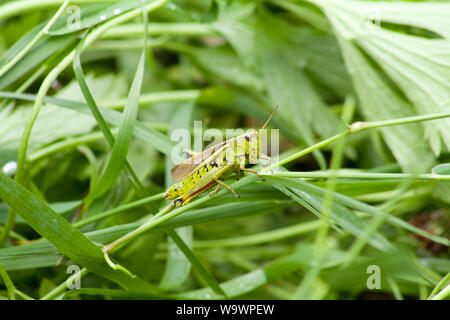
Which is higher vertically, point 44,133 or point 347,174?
point 44,133

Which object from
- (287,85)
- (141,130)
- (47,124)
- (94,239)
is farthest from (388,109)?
(47,124)

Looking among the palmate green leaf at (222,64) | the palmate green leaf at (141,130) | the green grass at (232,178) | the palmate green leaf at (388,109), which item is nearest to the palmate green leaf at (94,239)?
the green grass at (232,178)

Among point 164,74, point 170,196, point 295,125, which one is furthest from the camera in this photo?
point 164,74

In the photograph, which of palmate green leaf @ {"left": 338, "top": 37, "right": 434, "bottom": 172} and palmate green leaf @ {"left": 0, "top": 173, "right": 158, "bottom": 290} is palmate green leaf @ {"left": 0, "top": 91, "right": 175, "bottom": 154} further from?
palmate green leaf @ {"left": 338, "top": 37, "right": 434, "bottom": 172}

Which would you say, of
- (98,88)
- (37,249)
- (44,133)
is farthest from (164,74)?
(37,249)

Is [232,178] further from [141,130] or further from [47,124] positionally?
[47,124]

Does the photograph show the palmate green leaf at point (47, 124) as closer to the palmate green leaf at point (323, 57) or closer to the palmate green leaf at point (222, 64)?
the palmate green leaf at point (222, 64)

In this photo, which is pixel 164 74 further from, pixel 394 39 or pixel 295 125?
pixel 394 39
